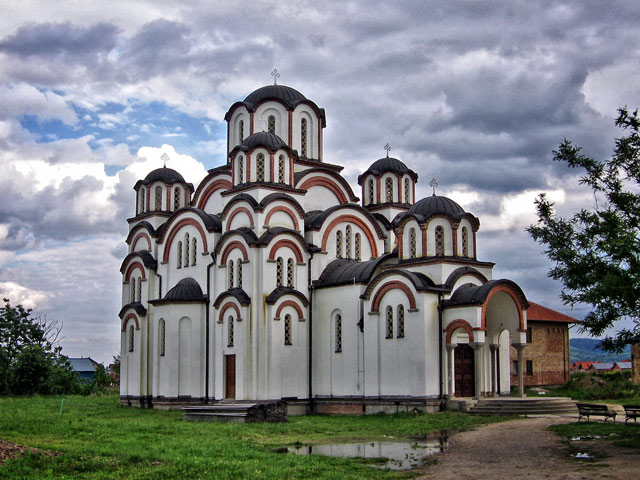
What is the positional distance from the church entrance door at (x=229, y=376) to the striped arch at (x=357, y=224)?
565cm

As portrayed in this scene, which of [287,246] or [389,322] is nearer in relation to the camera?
[389,322]

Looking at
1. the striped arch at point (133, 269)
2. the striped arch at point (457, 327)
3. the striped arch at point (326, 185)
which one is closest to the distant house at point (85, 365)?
the striped arch at point (133, 269)

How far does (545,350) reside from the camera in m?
43.9

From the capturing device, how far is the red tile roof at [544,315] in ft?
144

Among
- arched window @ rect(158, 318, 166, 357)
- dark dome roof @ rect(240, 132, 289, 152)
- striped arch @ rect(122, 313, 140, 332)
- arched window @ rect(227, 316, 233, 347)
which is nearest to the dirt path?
arched window @ rect(227, 316, 233, 347)

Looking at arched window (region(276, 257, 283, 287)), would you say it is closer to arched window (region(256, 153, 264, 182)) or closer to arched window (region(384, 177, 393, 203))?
arched window (region(256, 153, 264, 182))

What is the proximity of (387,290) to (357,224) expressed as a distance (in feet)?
17.0

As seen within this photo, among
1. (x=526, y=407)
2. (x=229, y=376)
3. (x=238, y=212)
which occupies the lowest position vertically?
(x=526, y=407)

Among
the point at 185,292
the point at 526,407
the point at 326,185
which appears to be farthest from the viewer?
the point at 326,185

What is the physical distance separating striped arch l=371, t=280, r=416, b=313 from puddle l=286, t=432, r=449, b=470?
24.6 feet

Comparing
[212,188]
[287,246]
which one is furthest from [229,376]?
[212,188]

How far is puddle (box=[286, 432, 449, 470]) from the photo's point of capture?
1616 centimetres

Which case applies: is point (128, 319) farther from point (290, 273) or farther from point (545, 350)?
point (545, 350)

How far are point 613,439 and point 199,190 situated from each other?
22659 millimetres
